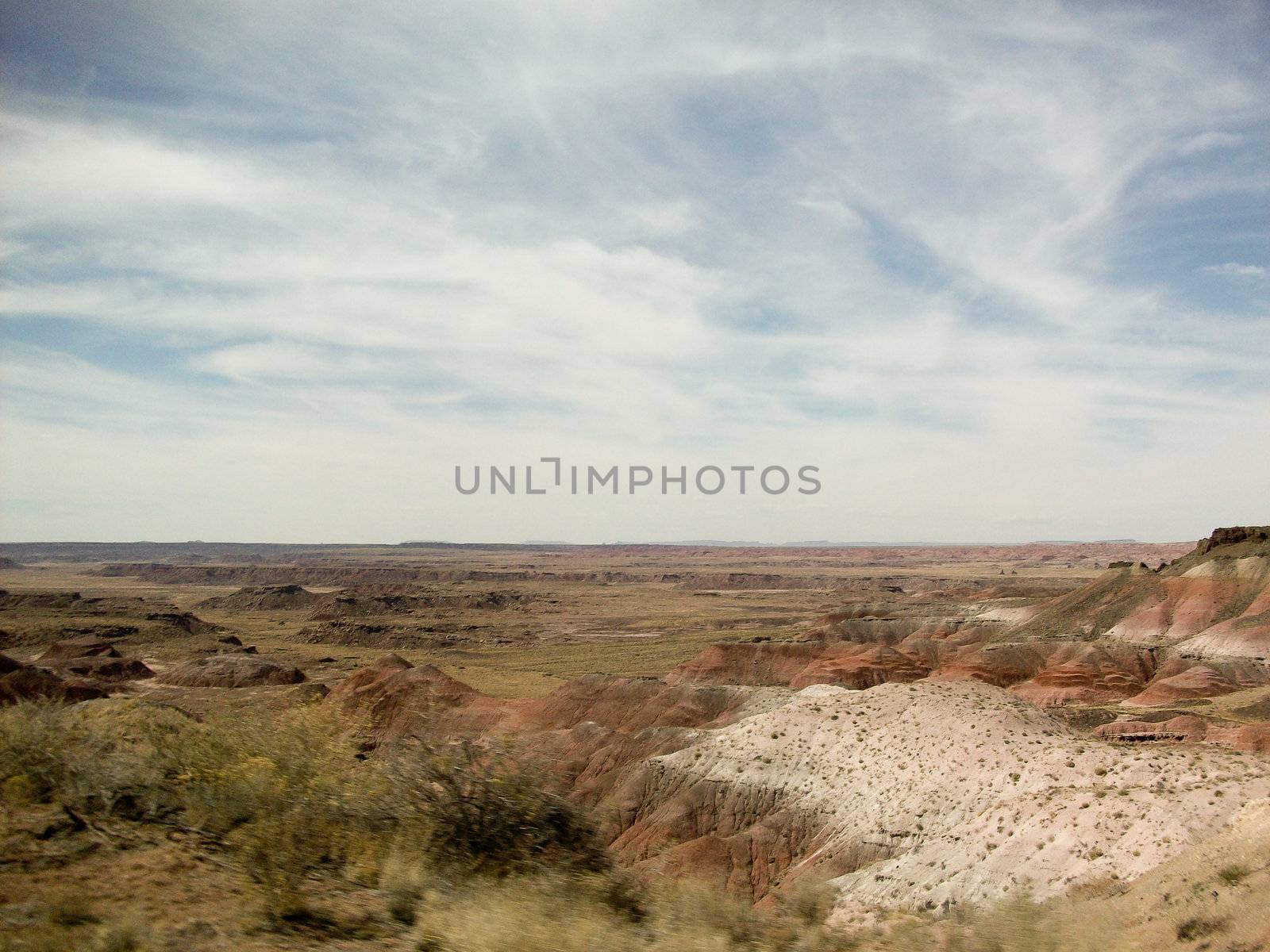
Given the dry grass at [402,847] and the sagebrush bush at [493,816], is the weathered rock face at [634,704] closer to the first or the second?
the sagebrush bush at [493,816]

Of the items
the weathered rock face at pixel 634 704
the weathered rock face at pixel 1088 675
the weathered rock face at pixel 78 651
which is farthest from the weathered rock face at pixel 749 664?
the weathered rock face at pixel 78 651

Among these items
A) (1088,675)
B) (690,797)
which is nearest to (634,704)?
(690,797)

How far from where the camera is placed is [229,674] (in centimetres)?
7025

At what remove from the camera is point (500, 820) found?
11133 mm

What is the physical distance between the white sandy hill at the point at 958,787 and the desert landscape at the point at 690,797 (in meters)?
0.12

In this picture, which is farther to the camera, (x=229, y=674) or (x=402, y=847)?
(x=229, y=674)

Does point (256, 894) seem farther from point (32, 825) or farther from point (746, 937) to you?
point (746, 937)

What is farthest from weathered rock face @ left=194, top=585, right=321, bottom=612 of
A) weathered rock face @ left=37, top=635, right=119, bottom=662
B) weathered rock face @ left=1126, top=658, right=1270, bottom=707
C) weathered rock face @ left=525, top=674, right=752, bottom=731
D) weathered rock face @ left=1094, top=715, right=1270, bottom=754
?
weathered rock face @ left=1094, top=715, right=1270, bottom=754

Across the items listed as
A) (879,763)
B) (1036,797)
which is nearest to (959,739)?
(879,763)

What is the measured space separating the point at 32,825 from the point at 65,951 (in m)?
3.90

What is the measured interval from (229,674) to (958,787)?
63530mm

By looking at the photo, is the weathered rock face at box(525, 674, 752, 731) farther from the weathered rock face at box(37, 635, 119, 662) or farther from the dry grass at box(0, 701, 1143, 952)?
the weathered rock face at box(37, 635, 119, 662)

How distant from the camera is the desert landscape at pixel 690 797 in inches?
356

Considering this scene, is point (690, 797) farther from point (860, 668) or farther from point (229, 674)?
point (229, 674)
